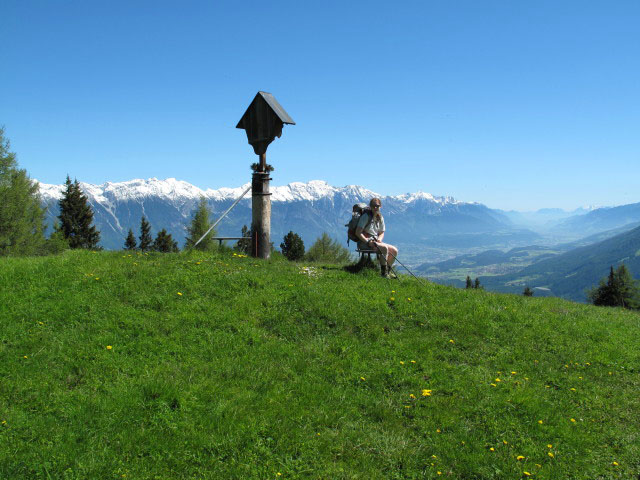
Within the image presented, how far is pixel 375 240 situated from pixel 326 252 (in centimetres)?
6108

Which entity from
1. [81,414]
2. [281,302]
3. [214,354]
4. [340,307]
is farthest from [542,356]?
[81,414]

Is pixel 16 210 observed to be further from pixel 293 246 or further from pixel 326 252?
pixel 326 252

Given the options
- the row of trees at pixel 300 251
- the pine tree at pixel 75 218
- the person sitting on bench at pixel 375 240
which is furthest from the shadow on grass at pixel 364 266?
the pine tree at pixel 75 218

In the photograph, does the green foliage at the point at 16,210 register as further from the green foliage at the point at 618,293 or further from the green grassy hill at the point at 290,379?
the green foliage at the point at 618,293

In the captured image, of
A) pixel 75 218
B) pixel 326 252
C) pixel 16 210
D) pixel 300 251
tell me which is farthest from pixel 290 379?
pixel 326 252

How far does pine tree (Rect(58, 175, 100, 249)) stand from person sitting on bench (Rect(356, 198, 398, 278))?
192ft

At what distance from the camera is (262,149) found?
50.4 feet

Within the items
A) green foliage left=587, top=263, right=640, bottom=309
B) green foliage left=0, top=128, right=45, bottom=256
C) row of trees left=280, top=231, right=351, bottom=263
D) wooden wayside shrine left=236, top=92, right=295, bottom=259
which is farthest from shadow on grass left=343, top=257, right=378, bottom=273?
green foliage left=587, top=263, right=640, bottom=309

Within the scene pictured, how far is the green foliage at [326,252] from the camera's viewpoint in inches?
2735

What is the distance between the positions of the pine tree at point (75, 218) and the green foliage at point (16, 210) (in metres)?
18.3

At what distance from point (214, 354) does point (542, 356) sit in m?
8.12

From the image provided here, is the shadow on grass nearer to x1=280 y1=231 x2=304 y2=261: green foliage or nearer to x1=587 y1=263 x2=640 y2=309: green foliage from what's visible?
x1=280 y1=231 x2=304 y2=261: green foliage

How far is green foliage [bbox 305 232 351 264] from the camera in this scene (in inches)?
2735

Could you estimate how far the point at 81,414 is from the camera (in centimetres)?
637
